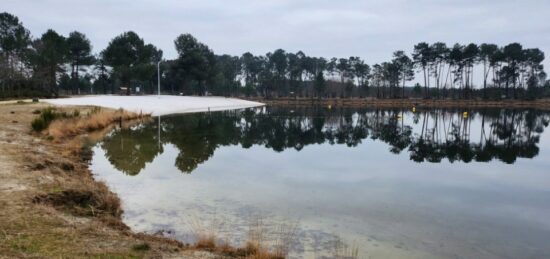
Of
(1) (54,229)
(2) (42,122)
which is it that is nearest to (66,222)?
(1) (54,229)

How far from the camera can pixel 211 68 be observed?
300ft

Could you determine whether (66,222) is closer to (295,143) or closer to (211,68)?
(295,143)

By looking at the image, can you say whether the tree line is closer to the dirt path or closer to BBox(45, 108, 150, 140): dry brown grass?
BBox(45, 108, 150, 140): dry brown grass

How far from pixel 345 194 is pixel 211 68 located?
82.5 metres

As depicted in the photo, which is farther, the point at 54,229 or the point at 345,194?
the point at 345,194

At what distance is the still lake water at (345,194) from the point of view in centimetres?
834

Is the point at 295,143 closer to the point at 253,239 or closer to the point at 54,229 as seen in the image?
the point at 253,239

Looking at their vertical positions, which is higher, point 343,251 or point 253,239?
point 253,239

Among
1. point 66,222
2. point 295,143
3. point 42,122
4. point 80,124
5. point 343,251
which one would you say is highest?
point 42,122

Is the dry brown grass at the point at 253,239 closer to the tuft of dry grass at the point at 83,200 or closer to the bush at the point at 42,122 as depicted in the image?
the tuft of dry grass at the point at 83,200

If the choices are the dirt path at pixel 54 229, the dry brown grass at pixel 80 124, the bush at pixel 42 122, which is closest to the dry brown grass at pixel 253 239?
the dirt path at pixel 54 229

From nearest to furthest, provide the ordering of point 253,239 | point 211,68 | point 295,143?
1. point 253,239
2. point 295,143
3. point 211,68

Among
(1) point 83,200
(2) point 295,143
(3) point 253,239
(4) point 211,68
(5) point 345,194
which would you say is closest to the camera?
(3) point 253,239

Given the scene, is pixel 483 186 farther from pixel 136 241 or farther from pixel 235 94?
pixel 235 94
